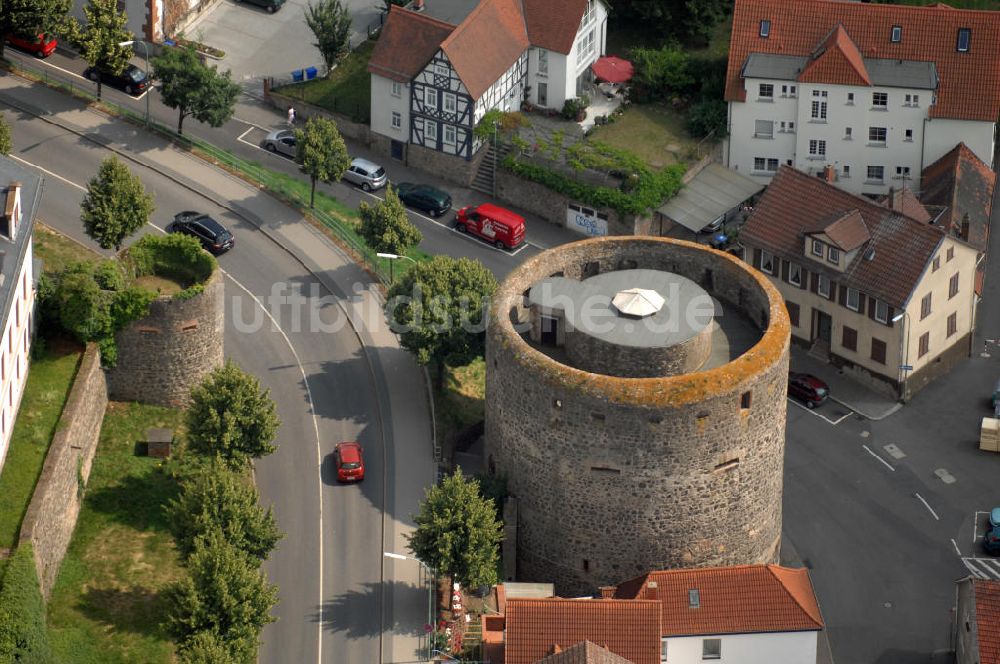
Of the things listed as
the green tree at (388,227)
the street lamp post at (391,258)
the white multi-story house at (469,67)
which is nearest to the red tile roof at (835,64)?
the white multi-story house at (469,67)

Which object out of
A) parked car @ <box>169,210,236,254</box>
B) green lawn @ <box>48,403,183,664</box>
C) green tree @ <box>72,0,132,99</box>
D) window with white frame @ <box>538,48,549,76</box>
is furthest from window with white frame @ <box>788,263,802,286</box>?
green tree @ <box>72,0,132,99</box>

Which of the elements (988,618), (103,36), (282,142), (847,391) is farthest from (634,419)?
(103,36)

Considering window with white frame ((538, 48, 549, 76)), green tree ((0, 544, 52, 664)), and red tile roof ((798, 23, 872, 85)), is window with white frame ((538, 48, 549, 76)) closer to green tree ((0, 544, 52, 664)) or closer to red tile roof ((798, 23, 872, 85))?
red tile roof ((798, 23, 872, 85))

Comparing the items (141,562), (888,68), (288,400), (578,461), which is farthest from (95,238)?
(888,68)

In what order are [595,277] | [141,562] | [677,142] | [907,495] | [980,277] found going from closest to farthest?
[141,562], [595,277], [907,495], [980,277], [677,142]

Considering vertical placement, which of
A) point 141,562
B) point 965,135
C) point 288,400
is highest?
point 965,135

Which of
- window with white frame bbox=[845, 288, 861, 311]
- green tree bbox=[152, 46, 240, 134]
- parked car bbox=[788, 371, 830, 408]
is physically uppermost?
green tree bbox=[152, 46, 240, 134]

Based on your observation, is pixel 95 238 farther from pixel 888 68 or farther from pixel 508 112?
pixel 888 68
